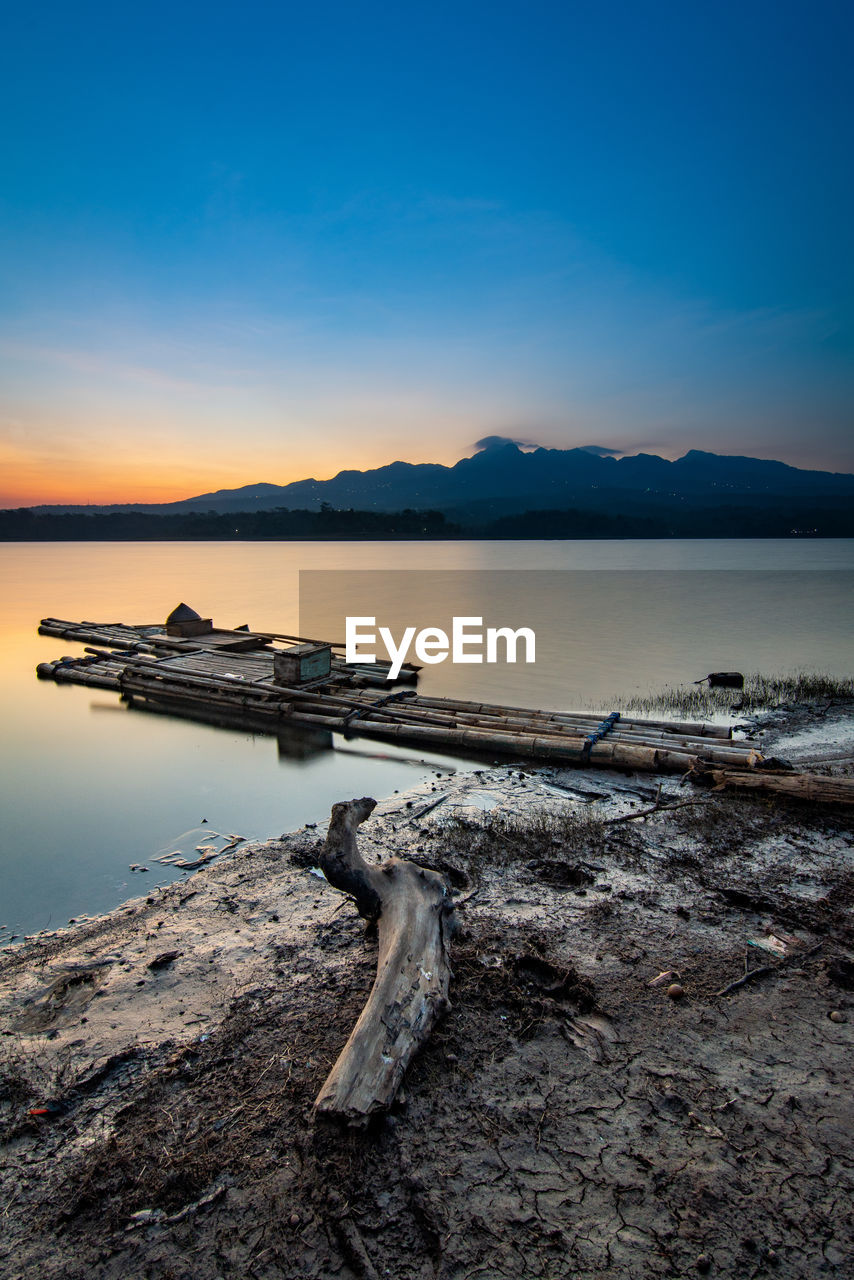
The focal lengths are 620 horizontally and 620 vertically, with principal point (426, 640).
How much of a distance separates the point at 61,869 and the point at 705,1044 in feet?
25.0

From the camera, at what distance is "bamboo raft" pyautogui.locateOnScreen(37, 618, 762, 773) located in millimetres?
10805

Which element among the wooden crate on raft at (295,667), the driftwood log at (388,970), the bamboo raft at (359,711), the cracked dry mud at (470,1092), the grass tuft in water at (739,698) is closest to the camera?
the cracked dry mud at (470,1092)

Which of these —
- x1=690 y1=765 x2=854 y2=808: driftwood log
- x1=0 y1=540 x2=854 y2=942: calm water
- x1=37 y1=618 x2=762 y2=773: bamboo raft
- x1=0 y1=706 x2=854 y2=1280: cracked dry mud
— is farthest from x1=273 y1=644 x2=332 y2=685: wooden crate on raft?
x1=690 y1=765 x2=854 y2=808: driftwood log

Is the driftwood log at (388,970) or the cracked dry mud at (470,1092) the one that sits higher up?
the driftwood log at (388,970)

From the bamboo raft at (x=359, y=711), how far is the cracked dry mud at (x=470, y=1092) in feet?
13.8

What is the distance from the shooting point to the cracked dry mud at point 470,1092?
293cm

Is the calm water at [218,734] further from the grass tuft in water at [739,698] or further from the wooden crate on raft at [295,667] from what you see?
the wooden crate on raft at [295,667]

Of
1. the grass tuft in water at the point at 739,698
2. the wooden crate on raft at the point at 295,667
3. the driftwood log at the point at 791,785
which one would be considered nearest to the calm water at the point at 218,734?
the grass tuft in water at the point at 739,698

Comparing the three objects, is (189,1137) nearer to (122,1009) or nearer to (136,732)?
(122,1009)

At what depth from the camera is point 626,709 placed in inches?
629

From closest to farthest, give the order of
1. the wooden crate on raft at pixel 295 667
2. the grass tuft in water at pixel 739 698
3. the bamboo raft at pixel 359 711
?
the bamboo raft at pixel 359 711
the grass tuft in water at pixel 739 698
the wooden crate on raft at pixel 295 667

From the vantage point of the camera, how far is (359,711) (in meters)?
14.1

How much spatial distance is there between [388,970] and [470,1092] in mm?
912

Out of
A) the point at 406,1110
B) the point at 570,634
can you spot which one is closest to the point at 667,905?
the point at 406,1110
